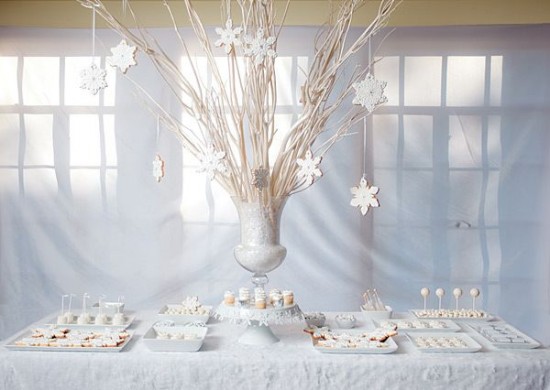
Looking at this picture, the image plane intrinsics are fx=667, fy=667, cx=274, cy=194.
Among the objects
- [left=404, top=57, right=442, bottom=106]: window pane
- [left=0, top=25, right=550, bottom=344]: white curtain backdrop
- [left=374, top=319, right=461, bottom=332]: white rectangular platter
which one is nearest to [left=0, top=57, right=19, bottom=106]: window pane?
[left=0, top=25, right=550, bottom=344]: white curtain backdrop

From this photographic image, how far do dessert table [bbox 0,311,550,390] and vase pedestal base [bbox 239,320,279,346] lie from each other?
0.43ft

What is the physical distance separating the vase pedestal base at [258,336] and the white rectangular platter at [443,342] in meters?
0.48

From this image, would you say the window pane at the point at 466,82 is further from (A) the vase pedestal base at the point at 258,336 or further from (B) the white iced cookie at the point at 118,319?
(B) the white iced cookie at the point at 118,319

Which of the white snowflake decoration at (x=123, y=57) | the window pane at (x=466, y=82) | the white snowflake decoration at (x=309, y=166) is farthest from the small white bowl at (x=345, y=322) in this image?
the window pane at (x=466, y=82)

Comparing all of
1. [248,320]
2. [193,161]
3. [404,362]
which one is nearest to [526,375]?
[404,362]

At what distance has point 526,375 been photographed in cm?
208

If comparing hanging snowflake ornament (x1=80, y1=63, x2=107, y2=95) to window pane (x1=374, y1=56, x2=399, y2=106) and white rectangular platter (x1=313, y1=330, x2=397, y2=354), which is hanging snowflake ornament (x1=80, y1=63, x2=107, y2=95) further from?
window pane (x1=374, y1=56, x2=399, y2=106)

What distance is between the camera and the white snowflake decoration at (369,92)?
226 cm

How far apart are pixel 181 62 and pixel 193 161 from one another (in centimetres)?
64

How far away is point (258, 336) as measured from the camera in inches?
88.4

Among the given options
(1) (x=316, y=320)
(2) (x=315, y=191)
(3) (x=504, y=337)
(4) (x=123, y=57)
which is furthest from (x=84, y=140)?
(3) (x=504, y=337)

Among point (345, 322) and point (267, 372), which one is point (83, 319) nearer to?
point (267, 372)

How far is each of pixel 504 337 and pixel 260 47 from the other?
1.29 meters

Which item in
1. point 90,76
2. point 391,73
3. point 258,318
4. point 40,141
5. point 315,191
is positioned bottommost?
point 258,318
